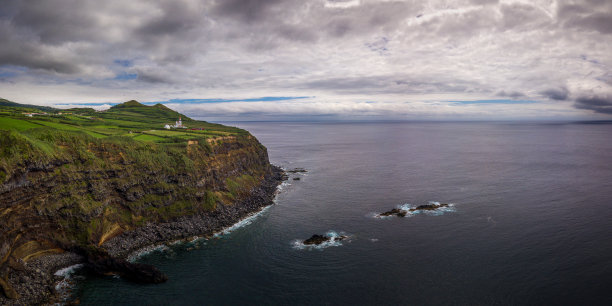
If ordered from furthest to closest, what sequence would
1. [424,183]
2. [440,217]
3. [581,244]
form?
[424,183] → [440,217] → [581,244]

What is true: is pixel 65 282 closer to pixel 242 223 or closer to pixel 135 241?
pixel 135 241

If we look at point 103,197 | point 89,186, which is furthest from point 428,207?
point 89,186

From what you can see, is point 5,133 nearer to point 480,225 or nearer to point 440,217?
point 440,217

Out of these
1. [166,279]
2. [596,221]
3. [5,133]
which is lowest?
[166,279]

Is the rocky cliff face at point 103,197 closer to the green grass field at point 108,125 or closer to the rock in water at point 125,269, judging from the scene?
the rock in water at point 125,269

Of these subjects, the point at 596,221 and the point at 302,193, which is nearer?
the point at 596,221

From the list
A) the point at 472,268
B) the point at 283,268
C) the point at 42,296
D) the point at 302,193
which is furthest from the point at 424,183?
the point at 42,296

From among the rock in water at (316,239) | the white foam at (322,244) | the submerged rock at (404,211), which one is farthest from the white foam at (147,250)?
the submerged rock at (404,211)
